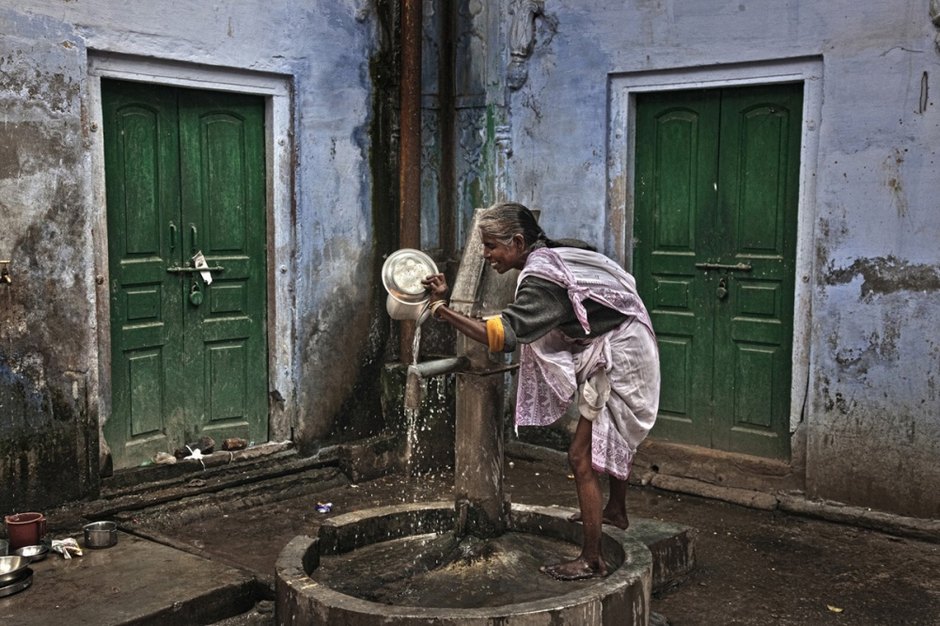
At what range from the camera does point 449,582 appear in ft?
14.6

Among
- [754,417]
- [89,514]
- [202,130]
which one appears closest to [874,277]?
[754,417]

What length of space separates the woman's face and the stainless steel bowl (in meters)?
2.61

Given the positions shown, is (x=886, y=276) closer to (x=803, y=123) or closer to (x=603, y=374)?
(x=803, y=123)

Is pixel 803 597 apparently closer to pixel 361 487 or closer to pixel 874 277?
pixel 874 277

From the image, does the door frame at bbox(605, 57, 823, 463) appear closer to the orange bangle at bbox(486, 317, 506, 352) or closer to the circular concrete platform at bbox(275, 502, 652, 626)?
the circular concrete platform at bbox(275, 502, 652, 626)

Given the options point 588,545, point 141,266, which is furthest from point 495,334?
point 141,266

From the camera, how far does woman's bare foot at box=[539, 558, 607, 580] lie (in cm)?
430

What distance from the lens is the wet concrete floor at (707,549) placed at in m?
5.01

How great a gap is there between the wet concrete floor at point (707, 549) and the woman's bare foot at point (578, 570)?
6.7 inches

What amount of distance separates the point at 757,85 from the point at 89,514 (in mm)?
4821

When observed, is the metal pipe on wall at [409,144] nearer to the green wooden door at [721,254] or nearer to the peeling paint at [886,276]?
the green wooden door at [721,254]

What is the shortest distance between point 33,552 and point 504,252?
2.83 metres

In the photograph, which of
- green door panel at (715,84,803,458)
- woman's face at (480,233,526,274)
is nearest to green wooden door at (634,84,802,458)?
green door panel at (715,84,803,458)

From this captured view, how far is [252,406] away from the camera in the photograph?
727cm
